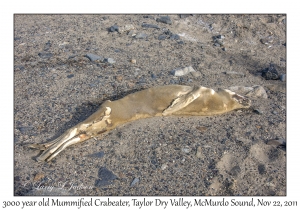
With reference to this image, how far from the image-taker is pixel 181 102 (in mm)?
4469

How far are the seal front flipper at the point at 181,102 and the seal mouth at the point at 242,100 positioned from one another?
556 millimetres

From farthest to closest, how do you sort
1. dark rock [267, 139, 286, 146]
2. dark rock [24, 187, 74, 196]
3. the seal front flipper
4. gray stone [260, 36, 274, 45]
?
gray stone [260, 36, 274, 45]
the seal front flipper
dark rock [267, 139, 286, 146]
dark rock [24, 187, 74, 196]

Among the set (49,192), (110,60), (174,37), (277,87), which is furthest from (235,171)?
(174,37)

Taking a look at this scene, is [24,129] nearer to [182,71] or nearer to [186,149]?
[186,149]

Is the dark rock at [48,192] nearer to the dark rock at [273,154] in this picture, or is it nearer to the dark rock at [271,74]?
the dark rock at [273,154]

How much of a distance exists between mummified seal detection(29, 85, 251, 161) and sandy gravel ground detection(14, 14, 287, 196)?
4.1 inches

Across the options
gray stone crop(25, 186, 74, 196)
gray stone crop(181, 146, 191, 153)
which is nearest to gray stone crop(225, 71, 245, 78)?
gray stone crop(181, 146, 191, 153)

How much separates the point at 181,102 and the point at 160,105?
10.3 inches

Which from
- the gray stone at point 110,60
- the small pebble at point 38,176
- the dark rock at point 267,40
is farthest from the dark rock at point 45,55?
the dark rock at point 267,40

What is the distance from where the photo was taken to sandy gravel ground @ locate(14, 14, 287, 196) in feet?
12.0

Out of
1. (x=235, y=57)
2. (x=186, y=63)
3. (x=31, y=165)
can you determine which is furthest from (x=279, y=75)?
(x=31, y=165)

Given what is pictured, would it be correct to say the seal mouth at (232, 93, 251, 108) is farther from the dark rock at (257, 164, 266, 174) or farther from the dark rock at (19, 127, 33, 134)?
the dark rock at (19, 127, 33, 134)

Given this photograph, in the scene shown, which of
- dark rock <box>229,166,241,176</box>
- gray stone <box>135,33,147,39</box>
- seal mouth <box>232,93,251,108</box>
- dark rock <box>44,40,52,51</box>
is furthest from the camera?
gray stone <box>135,33,147,39</box>

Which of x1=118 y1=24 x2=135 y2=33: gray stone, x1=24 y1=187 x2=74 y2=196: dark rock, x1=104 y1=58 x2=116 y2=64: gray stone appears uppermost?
x1=118 y1=24 x2=135 y2=33: gray stone
